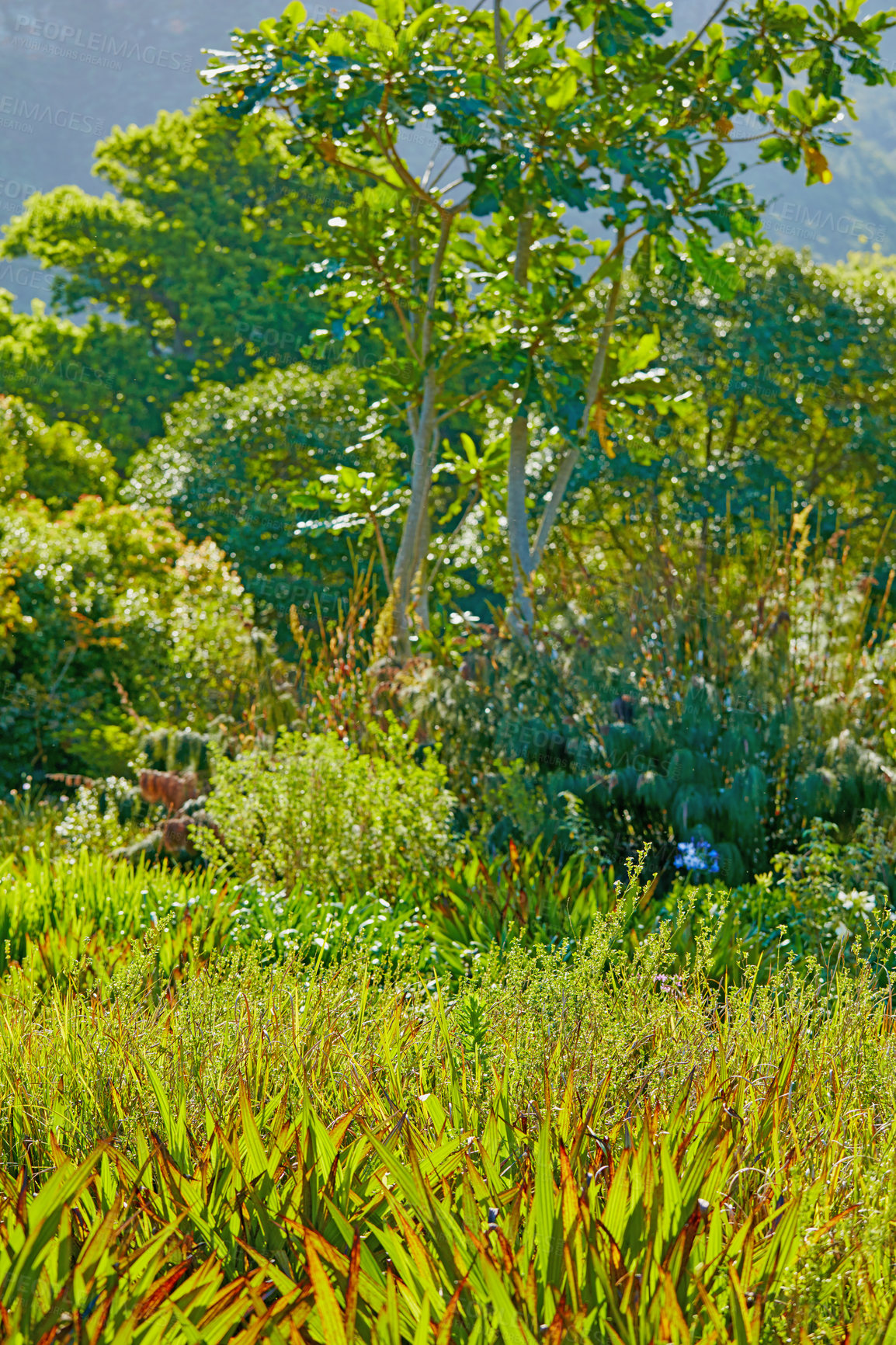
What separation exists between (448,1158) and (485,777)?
306 cm

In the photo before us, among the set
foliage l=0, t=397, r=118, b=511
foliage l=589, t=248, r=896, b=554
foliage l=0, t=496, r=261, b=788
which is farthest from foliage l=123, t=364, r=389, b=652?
foliage l=0, t=496, r=261, b=788

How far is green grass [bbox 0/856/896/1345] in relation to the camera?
1.40 meters

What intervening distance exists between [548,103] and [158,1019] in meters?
5.29

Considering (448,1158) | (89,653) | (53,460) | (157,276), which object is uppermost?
(157,276)

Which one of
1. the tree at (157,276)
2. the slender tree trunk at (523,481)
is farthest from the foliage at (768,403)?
the tree at (157,276)

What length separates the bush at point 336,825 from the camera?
13.1ft

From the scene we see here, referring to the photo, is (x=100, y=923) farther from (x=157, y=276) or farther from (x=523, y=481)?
(x=157, y=276)

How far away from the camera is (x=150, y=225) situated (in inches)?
745

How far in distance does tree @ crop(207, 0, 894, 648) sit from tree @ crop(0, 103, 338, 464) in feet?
34.1

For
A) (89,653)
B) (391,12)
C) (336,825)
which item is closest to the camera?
(336,825)

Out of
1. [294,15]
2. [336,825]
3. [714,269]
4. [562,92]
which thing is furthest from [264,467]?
[336,825]

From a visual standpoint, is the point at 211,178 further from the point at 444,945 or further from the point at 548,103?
the point at 444,945

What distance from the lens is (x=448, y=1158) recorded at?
1764 millimetres

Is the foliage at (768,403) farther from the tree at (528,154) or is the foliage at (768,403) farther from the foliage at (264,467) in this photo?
the tree at (528,154)
